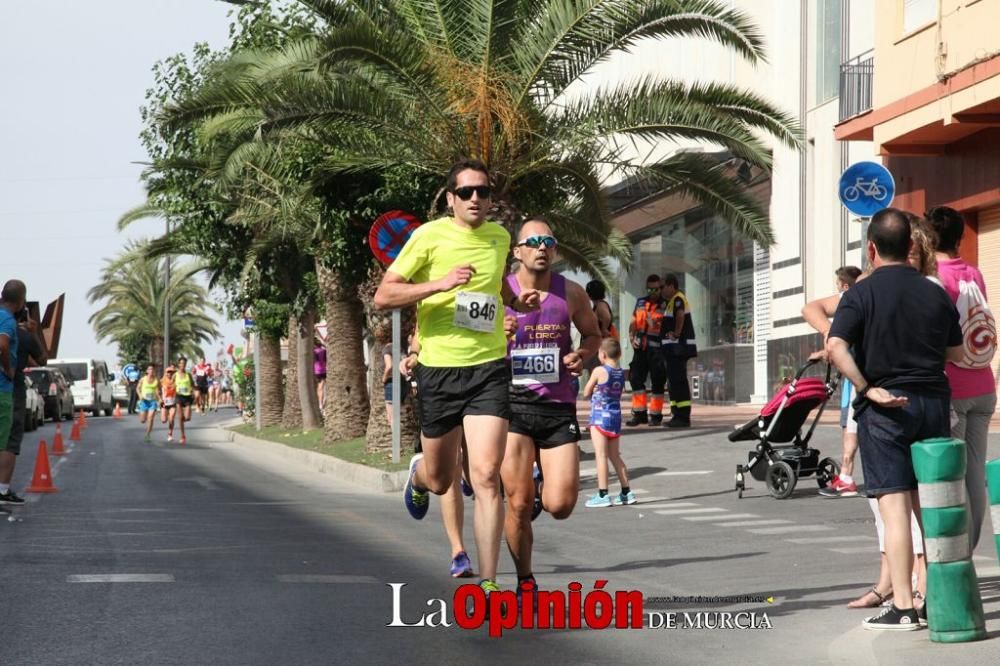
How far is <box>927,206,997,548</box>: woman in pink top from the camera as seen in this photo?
771cm

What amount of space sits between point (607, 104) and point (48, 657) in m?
14.0

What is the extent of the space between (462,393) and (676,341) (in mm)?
14050

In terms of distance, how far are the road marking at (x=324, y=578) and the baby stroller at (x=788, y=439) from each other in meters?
5.96

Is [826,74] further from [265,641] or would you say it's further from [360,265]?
[265,641]

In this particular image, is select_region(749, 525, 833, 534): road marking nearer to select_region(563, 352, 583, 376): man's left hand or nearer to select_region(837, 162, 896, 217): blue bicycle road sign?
select_region(837, 162, 896, 217): blue bicycle road sign

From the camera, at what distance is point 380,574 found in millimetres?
9617

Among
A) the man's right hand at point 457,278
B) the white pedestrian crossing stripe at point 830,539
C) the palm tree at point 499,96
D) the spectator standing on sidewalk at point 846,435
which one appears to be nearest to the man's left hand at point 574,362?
the man's right hand at point 457,278

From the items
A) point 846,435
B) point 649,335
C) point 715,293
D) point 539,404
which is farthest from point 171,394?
point 539,404

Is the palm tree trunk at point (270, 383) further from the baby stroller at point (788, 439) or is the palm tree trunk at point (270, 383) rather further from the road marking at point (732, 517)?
the road marking at point (732, 517)

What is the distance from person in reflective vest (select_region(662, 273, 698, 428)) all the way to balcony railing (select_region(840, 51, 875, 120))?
17.7 ft

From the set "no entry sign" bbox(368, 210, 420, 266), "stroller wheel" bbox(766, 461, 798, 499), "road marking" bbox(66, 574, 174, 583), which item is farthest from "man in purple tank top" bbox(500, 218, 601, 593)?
"no entry sign" bbox(368, 210, 420, 266)

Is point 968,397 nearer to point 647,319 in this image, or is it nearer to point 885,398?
point 885,398

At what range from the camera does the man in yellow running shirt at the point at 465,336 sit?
296 inches

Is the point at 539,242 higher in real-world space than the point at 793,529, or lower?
higher
